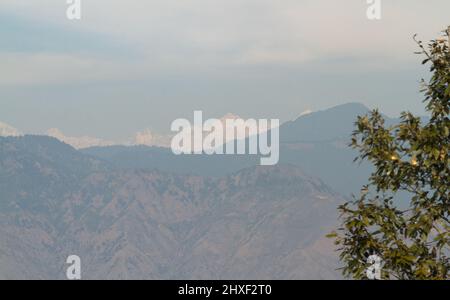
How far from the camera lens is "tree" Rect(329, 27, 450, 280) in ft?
112

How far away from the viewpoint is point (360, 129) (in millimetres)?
38969

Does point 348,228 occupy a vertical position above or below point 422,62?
below

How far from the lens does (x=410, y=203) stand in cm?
3584

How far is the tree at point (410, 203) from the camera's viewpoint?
3422 cm
